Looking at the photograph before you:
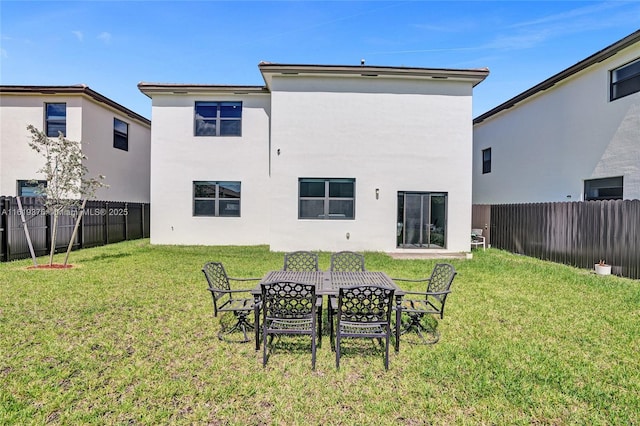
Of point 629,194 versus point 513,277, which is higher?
point 629,194

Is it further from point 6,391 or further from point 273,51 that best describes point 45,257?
point 273,51

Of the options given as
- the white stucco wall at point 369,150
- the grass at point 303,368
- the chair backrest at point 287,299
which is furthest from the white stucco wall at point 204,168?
the chair backrest at point 287,299

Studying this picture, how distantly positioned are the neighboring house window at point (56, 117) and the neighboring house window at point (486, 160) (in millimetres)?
21826

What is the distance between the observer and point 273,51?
507 inches

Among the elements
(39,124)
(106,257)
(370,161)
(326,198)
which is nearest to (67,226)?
(106,257)

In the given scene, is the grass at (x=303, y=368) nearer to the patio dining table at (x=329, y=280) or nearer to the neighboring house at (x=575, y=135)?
the patio dining table at (x=329, y=280)

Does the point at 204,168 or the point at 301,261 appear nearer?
the point at 301,261

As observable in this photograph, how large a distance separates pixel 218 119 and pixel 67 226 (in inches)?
283

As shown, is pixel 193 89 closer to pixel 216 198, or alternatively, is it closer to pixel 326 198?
pixel 216 198

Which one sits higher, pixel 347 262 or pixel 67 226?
pixel 67 226

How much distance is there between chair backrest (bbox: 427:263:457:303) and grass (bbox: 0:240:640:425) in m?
0.61

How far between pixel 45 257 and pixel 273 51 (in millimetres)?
11142

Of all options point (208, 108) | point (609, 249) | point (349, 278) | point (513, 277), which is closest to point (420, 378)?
point (349, 278)

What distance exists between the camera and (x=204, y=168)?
14.0 m
